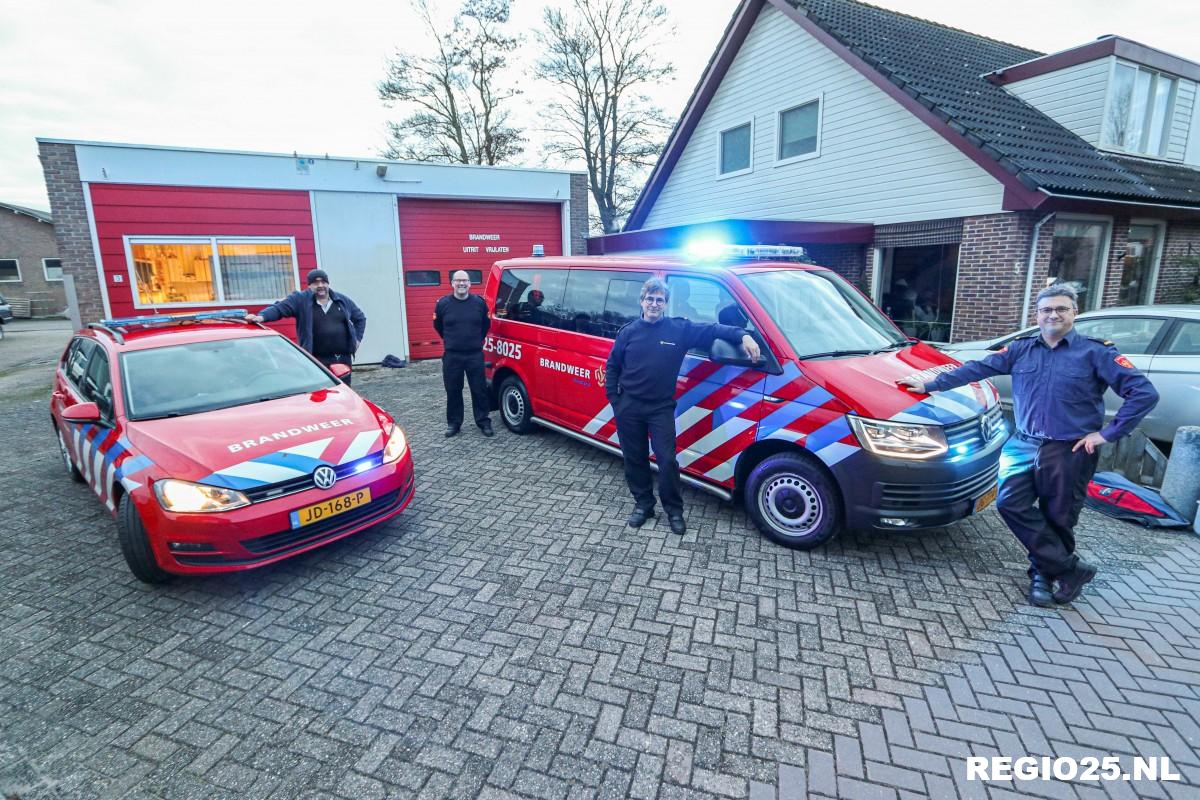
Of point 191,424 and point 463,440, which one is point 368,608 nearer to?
point 191,424

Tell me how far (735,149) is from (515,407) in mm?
10103

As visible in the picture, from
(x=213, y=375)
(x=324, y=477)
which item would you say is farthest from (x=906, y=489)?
(x=213, y=375)

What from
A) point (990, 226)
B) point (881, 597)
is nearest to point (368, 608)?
point (881, 597)

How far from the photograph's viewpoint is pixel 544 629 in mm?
3262

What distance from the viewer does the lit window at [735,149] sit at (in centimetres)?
1345

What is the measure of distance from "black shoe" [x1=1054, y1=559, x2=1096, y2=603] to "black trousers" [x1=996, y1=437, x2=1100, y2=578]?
42 millimetres

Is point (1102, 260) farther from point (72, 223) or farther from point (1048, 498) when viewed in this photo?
point (72, 223)

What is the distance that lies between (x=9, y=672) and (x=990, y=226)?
1153 centimetres

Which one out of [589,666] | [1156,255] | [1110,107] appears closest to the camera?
[589,666]

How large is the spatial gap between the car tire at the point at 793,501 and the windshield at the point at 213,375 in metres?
3.49

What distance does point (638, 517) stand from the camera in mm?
4512

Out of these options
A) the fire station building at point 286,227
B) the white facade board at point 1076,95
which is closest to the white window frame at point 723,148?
the fire station building at point 286,227

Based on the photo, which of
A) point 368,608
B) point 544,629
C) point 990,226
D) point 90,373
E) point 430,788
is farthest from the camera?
point 990,226

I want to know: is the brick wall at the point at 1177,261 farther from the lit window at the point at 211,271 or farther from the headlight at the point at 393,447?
the lit window at the point at 211,271
